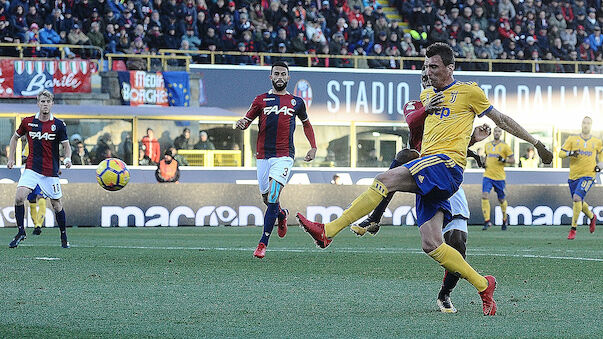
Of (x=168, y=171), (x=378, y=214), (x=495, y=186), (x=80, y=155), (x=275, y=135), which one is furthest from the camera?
(x=80, y=155)

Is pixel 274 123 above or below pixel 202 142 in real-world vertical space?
above

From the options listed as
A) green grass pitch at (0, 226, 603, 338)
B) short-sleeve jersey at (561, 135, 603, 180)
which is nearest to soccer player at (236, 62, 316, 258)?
green grass pitch at (0, 226, 603, 338)

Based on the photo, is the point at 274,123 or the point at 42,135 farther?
the point at 42,135

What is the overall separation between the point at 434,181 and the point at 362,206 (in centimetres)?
53

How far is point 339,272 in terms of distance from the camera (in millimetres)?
→ 9789

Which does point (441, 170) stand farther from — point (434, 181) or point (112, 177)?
point (112, 177)

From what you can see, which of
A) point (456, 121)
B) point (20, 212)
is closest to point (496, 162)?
point (20, 212)

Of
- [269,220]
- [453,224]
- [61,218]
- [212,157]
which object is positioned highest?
[453,224]

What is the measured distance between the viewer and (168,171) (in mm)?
24141

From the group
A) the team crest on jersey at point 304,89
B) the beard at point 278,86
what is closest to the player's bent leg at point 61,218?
the beard at point 278,86

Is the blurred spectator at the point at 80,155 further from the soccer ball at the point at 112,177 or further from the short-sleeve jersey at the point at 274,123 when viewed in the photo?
the short-sleeve jersey at the point at 274,123

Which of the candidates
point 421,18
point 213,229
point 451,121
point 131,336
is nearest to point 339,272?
point 451,121

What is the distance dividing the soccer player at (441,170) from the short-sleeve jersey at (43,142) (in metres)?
7.05

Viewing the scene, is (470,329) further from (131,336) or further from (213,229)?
(213,229)
